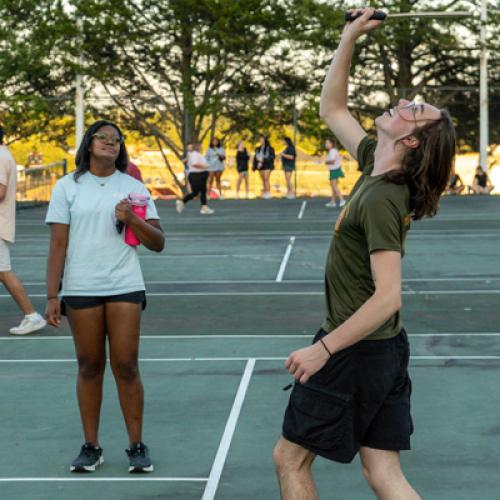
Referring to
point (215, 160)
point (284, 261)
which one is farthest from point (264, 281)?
point (215, 160)

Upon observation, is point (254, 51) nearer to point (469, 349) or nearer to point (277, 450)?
point (469, 349)

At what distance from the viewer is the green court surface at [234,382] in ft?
21.4

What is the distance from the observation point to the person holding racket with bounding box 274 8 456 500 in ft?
14.5

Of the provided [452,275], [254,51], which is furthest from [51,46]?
[452,275]

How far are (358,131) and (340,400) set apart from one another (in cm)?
115

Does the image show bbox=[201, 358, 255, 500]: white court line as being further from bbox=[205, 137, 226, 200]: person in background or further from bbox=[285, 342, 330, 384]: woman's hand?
bbox=[205, 137, 226, 200]: person in background

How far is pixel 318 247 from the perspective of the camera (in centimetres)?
1947

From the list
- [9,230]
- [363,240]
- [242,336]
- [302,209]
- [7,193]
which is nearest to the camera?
[363,240]

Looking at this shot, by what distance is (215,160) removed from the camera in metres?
34.8

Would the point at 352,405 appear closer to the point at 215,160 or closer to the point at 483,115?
the point at 215,160

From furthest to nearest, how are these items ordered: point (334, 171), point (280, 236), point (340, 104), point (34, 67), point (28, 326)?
point (34, 67), point (334, 171), point (280, 236), point (28, 326), point (340, 104)

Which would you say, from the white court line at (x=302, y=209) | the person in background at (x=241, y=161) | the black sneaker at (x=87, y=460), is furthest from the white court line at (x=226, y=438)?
the person in background at (x=241, y=161)

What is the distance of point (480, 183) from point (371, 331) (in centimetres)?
3229

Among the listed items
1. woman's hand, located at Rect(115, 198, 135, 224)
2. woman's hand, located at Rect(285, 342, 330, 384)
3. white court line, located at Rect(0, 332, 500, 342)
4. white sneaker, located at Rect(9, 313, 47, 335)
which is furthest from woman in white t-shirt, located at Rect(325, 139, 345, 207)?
woman's hand, located at Rect(285, 342, 330, 384)
